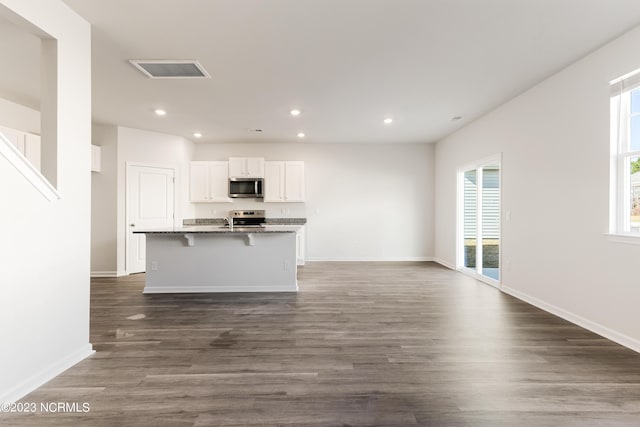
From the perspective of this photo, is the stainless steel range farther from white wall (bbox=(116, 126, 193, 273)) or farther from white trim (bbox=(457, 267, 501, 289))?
white trim (bbox=(457, 267, 501, 289))

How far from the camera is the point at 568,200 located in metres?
3.34

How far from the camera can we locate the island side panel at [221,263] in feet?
14.7

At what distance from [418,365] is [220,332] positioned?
72.0 inches

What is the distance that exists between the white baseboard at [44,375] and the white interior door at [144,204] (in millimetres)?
3651

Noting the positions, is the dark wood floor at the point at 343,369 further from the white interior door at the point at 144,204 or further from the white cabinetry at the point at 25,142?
the white cabinetry at the point at 25,142

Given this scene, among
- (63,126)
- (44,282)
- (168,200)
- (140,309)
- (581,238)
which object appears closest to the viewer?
(44,282)

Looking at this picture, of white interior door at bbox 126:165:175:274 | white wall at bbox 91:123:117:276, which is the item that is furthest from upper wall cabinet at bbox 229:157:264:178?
white wall at bbox 91:123:117:276

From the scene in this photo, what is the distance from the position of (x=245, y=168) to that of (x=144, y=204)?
2110mm

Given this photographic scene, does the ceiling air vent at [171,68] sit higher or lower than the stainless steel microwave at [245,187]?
higher

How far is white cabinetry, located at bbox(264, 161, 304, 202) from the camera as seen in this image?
6.80 metres

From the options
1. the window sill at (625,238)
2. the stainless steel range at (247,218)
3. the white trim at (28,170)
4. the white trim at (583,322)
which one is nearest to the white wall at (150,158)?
the stainless steel range at (247,218)

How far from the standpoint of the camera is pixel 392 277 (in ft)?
17.6

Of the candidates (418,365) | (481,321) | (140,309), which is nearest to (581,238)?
(481,321)

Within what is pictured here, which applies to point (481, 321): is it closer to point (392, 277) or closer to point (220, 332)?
point (392, 277)
